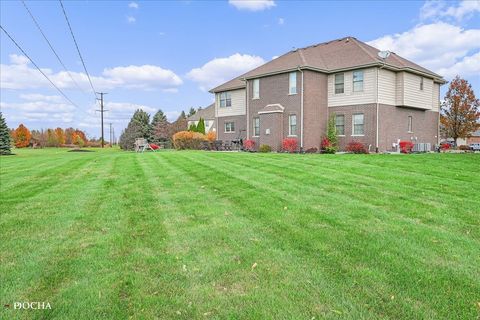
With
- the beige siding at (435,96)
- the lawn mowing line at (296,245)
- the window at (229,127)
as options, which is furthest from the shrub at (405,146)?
the lawn mowing line at (296,245)

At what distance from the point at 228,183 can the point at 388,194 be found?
3795mm

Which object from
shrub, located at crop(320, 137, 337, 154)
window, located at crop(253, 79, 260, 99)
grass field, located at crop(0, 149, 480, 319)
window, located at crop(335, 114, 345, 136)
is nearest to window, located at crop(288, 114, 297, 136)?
shrub, located at crop(320, 137, 337, 154)

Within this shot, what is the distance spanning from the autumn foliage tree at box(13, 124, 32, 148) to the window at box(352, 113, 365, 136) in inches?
2290

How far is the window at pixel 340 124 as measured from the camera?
2407cm

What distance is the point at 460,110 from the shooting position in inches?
1681

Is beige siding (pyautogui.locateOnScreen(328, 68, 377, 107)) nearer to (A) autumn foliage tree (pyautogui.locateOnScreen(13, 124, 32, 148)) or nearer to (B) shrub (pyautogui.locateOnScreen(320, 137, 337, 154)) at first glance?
(B) shrub (pyautogui.locateOnScreen(320, 137, 337, 154))

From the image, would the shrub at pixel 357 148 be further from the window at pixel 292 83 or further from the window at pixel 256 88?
the window at pixel 256 88

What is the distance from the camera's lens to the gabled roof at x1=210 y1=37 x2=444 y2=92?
23.1m

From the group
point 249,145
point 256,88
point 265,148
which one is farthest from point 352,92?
point 249,145

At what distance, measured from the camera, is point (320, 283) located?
140 inches

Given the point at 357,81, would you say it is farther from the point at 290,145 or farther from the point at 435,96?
the point at 435,96

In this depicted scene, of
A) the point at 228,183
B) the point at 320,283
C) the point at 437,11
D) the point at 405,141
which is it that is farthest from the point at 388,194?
the point at 405,141

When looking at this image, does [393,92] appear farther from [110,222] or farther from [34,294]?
[34,294]

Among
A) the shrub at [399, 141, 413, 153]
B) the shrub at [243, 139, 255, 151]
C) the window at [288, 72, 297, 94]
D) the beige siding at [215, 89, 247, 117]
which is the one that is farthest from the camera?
the beige siding at [215, 89, 247, 117]
